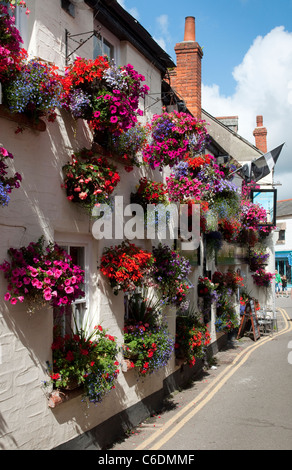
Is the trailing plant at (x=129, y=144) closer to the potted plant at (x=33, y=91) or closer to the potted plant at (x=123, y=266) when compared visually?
the potted plant at (x=123, y=266)

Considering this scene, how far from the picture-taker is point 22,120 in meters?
4.99

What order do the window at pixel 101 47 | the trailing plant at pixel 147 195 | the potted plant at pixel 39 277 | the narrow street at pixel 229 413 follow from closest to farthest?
1. the potted plant at pixel 39 277
2. the narrow street at pixel 229 413
3. the window at pixel 101 47
4. the trailing plant at pixel 147 195

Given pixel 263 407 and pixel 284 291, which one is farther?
pixel 284 291

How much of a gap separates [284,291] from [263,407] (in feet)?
113

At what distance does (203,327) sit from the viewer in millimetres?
11305

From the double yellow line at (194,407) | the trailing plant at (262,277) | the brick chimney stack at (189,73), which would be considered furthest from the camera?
the trailing plant at (262,277)

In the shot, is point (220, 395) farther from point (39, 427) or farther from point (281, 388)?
point (39, 427)

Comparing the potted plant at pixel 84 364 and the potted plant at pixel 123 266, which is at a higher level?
the potted plant at pixel 123 266

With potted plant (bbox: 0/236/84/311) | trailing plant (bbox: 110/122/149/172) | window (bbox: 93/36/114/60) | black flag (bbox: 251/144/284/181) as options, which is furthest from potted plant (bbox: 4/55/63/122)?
black flag (bbox: 251/144/284/181)

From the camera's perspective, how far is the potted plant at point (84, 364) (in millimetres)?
5469

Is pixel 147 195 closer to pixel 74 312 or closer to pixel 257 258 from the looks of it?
pixel 74 312

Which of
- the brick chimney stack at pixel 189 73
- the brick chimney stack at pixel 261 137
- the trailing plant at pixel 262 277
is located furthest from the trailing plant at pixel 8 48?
the brick chimney stack at pixel 261 137

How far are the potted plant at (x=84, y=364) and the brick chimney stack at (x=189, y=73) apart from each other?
947 cm
